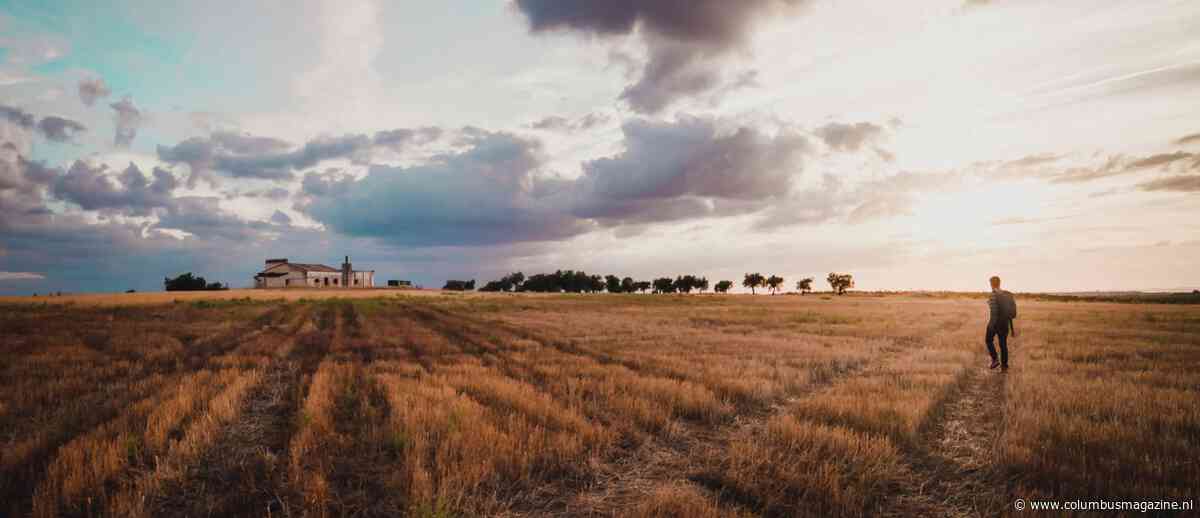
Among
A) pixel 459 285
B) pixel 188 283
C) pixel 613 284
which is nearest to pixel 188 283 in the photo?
pixel 188 283

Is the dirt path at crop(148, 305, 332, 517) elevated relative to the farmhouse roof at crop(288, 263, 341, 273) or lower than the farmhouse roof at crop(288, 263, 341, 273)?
lower

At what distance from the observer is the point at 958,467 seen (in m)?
7.23

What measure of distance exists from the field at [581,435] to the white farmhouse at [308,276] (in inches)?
5031

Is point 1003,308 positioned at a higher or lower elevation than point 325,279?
lower

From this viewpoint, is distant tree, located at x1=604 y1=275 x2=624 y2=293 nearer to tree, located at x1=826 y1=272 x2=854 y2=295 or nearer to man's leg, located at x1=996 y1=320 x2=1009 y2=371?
tree, located at x1=826 y1=272 x2=854 y2=295

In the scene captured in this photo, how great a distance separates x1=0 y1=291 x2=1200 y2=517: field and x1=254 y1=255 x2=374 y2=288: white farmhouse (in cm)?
12779

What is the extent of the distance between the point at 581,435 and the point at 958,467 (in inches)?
223

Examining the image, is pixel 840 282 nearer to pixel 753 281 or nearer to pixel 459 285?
pixel 753 281

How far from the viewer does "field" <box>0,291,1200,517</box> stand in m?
5.96

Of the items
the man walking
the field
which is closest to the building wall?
the field

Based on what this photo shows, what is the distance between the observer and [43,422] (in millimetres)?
8922

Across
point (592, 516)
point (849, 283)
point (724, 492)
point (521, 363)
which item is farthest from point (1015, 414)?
point (849, 283)

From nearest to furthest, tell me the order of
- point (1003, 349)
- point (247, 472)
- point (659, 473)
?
1. point (247, 472)
2. point (659, 473)
3. point (1003, 349)

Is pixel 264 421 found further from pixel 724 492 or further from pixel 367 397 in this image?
pixel 724 492
